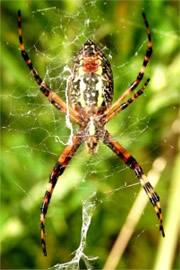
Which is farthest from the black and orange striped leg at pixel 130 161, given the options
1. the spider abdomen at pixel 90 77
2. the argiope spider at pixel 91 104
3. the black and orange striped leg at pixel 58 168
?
the spider abdomen at pixel 90 77

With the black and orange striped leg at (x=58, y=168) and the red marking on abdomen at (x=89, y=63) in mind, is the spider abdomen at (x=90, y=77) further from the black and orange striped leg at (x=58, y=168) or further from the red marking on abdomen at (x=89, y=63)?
the black and orange striped leg at (x=58, y=168)

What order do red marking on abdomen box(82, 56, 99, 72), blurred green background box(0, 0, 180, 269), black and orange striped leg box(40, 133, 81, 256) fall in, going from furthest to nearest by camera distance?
blurred green background box(0, 0, 180, 269)
black and orange striped leg box(40, 133, 81, 256)
red marking on abdomen box(82, 56, 99, 72)

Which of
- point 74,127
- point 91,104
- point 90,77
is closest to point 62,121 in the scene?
point 74,127

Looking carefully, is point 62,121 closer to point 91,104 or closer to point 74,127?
point 74,127

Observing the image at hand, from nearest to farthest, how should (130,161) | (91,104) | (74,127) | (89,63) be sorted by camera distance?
(89,63) < (91,104) < (74,127) < (130,161)

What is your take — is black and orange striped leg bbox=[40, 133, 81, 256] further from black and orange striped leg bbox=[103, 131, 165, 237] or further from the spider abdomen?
the spider abdomen

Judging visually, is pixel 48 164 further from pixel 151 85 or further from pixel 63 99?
pixel 151 85

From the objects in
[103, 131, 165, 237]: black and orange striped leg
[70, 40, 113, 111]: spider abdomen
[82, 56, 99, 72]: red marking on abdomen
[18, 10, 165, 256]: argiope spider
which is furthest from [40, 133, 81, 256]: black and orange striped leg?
[82, 56, 99, 72]: red marking on abdomen
